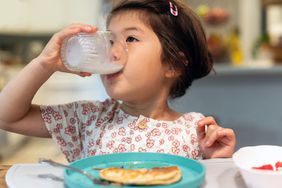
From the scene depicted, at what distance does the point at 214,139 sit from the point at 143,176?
0.32 meters

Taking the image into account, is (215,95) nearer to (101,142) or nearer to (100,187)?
(101,142)

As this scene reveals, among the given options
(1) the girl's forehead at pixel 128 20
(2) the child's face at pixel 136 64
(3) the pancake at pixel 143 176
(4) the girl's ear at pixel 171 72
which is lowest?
(3) the pancake at pixel 143 176

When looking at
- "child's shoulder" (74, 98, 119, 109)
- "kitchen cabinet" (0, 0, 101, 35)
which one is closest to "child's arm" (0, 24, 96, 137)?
"child's shoulder" (74, 98, 119, 109)

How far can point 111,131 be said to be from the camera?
107 cm

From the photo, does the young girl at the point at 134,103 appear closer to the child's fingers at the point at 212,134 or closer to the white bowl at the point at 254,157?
the child's fingers at the point at 212,134

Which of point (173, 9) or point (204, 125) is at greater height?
point (173, 9)

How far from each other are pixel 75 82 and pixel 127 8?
3639 mm

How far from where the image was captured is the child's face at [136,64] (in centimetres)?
100

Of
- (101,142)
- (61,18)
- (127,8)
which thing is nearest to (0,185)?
(101,142)

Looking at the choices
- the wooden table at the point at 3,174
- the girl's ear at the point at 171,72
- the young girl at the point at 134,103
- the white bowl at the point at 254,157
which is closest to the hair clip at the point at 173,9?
the young girl at the point at 134,103

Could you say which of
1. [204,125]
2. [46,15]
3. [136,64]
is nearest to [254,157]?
[204,125]

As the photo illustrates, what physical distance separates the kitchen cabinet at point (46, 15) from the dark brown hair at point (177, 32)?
12.0 ft

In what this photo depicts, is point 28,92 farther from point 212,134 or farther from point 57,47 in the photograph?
point 212,134

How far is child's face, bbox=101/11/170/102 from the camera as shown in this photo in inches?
39.5
